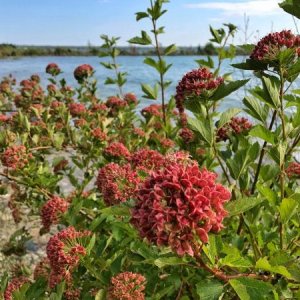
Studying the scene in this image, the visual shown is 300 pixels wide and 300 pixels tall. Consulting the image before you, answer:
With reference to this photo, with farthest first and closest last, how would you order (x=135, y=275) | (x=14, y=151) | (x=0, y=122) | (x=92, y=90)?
(x=92, y=90) → (x=0, y=122) → (x=14, y=151) → (x=135, y=275)

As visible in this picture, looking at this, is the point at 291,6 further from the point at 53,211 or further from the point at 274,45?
the point at 53,211

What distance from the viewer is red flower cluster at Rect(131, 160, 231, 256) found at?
1032 millimetres

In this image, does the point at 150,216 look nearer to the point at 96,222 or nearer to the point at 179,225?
the point at 179,225

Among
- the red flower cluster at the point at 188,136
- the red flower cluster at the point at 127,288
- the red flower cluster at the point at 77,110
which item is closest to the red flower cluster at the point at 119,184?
the red flower cluster at the point at 127,288

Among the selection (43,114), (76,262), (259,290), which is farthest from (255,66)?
(43,114)

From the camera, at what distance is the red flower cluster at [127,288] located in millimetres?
1457

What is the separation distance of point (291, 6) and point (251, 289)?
2.91 feet

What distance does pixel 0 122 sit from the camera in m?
3.10

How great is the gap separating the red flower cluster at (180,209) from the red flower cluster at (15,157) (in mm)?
1471

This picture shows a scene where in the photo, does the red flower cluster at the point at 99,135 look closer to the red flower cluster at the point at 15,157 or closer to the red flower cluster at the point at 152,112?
the red flower cluster at the point at 15,157

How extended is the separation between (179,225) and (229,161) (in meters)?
0.63

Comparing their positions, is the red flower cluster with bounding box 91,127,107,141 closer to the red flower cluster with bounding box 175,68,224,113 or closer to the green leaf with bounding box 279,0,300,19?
the red flower cluster with bounding box 175,68,224,113

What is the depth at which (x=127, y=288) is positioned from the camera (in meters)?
1.46

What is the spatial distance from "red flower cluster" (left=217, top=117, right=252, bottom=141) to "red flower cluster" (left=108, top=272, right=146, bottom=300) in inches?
30.3
